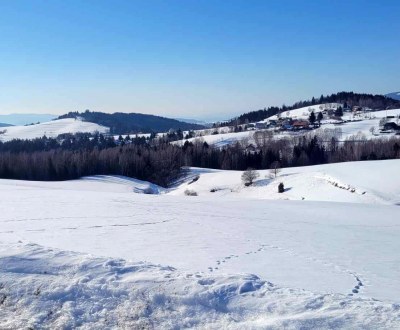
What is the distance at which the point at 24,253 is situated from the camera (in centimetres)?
792

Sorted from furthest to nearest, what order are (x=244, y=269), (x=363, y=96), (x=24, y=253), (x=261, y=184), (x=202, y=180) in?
(x=363, y=96)
(x=202, y=180)
(x=261, y=184)
(x=244, y=269)
(x=24, y=253)

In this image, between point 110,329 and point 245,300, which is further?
point 245,300

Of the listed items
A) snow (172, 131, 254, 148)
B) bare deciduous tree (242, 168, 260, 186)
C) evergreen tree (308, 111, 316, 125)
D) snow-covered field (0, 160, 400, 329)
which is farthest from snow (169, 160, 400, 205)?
evergreen tree (308, 111, 316, 125)

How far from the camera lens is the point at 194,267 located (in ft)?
30.6

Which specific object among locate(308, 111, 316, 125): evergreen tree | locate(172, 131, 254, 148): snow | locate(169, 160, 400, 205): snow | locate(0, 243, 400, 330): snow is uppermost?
locate(308, 111, 316, 125): evergreen tree

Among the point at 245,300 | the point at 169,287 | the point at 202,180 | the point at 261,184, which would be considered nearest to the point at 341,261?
the point at 245,300

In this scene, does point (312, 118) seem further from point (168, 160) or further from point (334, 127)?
point (168, 160)

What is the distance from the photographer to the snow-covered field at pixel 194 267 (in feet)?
18.1

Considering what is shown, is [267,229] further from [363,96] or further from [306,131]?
[363,96]

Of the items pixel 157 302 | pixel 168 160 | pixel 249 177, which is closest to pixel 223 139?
pixel 168 160

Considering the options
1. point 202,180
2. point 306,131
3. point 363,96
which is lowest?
point 202,180

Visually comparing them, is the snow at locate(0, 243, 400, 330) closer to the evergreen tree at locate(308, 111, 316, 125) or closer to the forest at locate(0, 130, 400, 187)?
the forest at locate(0, 130, 400, 187)

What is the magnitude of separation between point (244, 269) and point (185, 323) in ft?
15.0

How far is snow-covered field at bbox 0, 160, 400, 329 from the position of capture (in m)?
5.53
